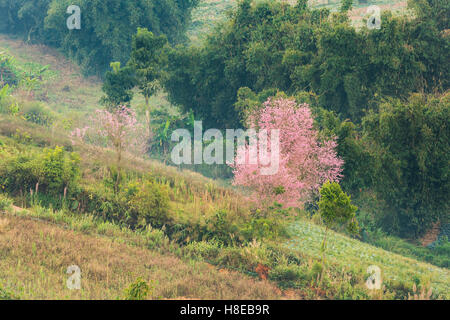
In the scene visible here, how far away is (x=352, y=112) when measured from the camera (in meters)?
17.5

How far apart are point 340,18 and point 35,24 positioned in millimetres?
35389

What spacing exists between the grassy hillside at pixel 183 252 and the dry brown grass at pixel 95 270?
19 mm

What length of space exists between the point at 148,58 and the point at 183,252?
47.1ft

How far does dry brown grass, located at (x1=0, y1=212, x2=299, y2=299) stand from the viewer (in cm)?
702

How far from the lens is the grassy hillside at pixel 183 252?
7.45 m

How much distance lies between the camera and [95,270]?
7.77 metres

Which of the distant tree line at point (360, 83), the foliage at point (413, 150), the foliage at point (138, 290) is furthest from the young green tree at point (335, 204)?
the foliage at point (413, 150)

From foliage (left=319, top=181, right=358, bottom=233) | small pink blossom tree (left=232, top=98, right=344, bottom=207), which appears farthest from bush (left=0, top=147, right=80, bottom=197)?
foliage (left=319, top=181, right=358, bottom=233)

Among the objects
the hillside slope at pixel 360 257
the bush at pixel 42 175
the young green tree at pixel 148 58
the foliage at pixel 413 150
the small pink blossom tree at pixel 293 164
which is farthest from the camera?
the young green tree at pixel 148 58

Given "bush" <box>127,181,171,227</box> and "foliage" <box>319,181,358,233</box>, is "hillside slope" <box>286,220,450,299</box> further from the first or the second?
"bush" <box>127,181,171,227</box>

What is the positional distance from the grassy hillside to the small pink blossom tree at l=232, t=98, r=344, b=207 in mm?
628

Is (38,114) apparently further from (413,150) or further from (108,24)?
(413,150)

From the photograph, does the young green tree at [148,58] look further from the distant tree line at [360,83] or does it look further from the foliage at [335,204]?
the foliage at [335,204]

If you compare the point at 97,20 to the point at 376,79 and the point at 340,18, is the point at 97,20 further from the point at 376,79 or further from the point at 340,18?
the point at 376,79
